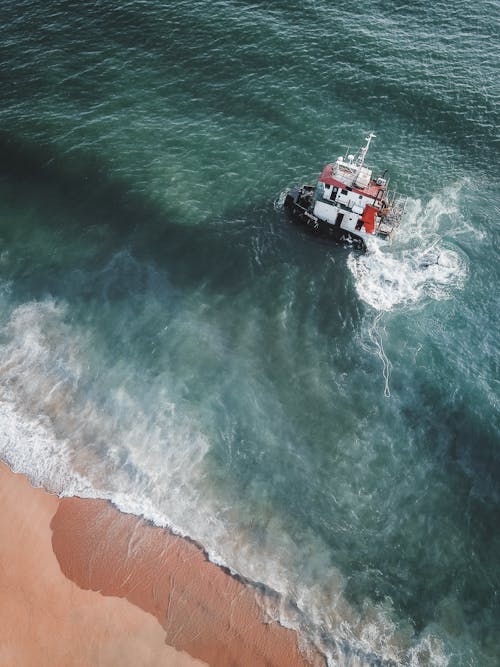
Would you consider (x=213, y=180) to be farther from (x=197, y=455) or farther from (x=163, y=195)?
(x=197, y=455)

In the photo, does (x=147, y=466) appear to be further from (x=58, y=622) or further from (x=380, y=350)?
(x=380, y=350)

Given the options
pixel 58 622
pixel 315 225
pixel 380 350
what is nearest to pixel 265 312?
pixel 380 350

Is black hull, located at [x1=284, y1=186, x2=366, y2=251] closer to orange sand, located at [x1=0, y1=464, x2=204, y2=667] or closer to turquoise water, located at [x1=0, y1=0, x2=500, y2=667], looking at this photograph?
turquoise water, located at [x1=0, y1=0, x2=500, y2=667]

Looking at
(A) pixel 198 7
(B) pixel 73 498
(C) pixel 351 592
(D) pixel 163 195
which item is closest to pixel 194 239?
(D) pixel 163 195

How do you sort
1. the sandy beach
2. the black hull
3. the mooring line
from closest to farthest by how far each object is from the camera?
the sandy beach, the mooring line, the black hull

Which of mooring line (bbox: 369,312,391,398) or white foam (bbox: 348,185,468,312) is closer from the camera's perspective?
mooring line (bbox: 369,312,391,398)

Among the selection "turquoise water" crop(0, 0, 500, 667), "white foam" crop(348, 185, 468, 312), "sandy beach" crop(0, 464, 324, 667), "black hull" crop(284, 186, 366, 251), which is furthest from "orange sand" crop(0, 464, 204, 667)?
"black hull" crop(284, 186, 366, 251)

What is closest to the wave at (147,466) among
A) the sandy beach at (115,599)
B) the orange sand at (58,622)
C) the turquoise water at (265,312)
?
the turquoise water at (265,312)
